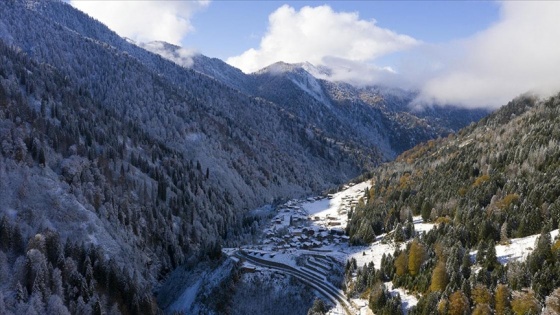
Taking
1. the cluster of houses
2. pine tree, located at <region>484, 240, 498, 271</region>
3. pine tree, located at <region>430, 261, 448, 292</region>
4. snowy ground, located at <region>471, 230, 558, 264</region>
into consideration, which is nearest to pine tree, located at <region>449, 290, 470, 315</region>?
pine tree, located at <region>430, 261, 448, 292</region>

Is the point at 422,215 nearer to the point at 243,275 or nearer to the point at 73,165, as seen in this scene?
the point at 243,275

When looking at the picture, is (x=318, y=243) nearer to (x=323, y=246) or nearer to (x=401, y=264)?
(x=323, y=246)

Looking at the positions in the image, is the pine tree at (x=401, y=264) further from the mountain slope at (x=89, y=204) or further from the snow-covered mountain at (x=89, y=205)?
the mountain slope at (x=89, y=204)

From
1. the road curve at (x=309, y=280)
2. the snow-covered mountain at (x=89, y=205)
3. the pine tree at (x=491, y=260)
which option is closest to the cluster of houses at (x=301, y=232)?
the snow-covered mountain at (x=89, y=205)

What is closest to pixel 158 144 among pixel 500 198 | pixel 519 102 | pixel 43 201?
pixel 43 201

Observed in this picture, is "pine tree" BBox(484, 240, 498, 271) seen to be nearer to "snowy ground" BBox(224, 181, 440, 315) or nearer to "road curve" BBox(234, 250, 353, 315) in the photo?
"snowy ground" BBox(224, 181, 440, 315)

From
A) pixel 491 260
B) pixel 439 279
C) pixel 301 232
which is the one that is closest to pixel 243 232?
pixel 301 232
